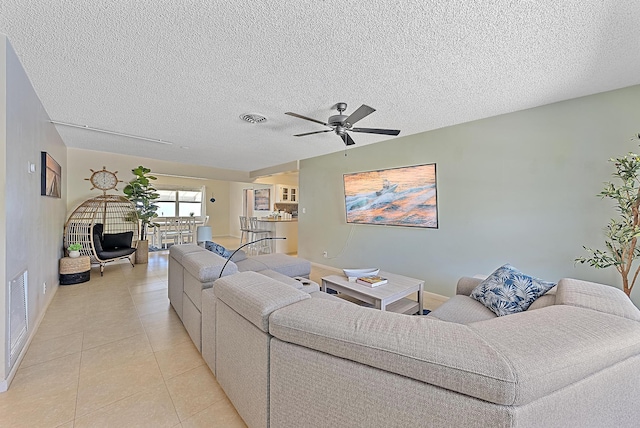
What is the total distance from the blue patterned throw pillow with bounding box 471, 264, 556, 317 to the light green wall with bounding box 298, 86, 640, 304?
0.96 meters

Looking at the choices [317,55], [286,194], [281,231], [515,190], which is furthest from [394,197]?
[286,194]

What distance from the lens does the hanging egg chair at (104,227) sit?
4.24 m

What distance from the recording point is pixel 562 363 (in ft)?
2.39

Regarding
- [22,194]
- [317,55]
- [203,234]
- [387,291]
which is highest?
[317,55]

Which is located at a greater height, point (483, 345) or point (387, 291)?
point (483, 345)

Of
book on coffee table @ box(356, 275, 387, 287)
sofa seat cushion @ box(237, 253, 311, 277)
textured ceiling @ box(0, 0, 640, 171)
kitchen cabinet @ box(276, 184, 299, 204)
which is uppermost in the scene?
textured ceiling @ box(0, 0, 640, 171)

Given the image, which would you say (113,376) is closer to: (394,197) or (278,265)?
(278,265)

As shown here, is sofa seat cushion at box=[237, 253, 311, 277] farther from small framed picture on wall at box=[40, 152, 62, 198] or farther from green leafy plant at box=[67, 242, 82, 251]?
green leafy plant at box=[67, 242, 82, 251]

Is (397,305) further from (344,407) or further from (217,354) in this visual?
(344,407)

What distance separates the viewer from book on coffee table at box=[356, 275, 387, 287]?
2701mm

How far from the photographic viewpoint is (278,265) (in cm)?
323


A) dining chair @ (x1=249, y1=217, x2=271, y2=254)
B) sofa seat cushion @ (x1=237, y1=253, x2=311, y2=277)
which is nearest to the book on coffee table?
sofa seat cushion @ (x1=237, y1=253, x2=311, y2=277)

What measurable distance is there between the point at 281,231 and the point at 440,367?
6045 millimetres

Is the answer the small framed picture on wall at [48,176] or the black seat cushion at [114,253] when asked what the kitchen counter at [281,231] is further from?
the small framed picture on wall at [48,176]
